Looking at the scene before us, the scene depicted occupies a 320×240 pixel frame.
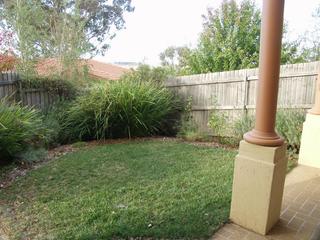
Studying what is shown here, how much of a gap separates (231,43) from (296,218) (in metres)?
7.40

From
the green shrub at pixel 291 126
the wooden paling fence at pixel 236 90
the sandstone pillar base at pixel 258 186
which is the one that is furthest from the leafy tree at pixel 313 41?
the sandstone pillar base at pixel 258 186

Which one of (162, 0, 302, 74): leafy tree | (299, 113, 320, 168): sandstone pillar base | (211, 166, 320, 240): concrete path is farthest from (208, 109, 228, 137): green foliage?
(162, 0, 302, 74): leafy tree

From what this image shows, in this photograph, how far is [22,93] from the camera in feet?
21.8

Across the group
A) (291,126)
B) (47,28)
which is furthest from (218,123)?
(47,28)

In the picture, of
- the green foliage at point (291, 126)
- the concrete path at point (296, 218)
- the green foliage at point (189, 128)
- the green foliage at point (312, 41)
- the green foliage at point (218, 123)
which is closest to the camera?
the concrete path at point (296, 218)

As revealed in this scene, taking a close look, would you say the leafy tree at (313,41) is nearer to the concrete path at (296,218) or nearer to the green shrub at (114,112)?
the green shrub at (114,112)

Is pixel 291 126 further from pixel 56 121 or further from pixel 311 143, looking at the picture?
pixel 56 121

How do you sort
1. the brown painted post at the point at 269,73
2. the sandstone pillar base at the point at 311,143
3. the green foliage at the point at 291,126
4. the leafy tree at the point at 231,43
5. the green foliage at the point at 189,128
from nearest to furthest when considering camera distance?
the brown painted post at the point at 269,73 → the sandstone pillar base at the point at 311,143 → the green foliage at the point at 291,126 → the green foliage at the point at 189,128 → the leafy tree at the point at 231,43

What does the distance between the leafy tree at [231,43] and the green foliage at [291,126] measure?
3.95 meters

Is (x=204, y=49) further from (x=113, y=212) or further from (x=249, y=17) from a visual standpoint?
(x=113, y=212)

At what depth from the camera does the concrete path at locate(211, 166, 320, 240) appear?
2.44 metres

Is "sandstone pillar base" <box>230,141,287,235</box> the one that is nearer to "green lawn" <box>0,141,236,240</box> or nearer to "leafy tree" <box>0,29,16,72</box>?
"green lawn" <box>0,141,236,240</box>

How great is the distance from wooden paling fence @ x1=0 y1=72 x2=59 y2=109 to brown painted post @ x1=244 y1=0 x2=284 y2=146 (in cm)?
556

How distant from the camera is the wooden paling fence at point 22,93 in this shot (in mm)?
6320
